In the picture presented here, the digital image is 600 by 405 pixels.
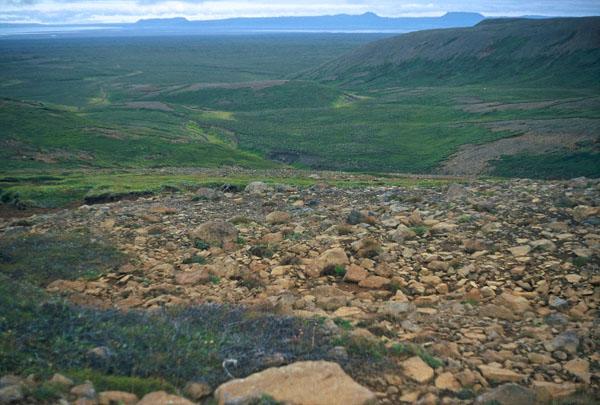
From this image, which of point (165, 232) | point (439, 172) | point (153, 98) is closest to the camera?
point (165, 232)

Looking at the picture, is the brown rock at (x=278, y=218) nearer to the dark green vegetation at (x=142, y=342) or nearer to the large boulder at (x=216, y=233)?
the large boulder at (x=216, y=233)

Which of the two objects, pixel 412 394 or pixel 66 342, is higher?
pixel 66 342

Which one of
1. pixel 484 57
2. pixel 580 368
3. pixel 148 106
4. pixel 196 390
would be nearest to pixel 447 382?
pixel 580 368

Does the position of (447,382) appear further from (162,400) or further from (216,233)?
(216,233)

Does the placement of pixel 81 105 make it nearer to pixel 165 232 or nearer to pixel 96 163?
pixel 96 163

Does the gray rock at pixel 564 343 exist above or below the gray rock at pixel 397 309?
above

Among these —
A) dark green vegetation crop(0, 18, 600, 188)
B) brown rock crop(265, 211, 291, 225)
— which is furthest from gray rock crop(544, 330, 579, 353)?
dark green vegetation crop(0, 18, 600, 188)

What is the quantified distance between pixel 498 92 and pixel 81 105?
8830cm

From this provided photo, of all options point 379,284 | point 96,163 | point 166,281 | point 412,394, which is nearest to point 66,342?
point 166,281

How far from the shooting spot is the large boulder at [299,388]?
6.27 m

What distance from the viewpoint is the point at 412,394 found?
6.82 meters

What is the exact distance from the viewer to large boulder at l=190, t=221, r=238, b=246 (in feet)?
45.9

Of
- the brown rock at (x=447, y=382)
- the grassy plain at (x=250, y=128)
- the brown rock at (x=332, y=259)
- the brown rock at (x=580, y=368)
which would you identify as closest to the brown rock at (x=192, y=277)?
the brown rock at (x=332, y=259)

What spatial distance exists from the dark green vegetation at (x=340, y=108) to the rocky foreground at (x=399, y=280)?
1201 inches
